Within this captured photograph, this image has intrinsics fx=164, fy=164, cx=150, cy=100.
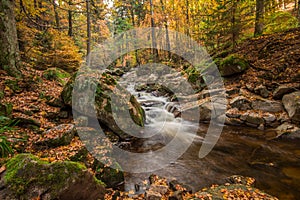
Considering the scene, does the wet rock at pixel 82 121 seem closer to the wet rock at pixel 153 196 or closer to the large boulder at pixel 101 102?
the large boulder at pixel 101 102

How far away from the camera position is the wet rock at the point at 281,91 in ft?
21.6

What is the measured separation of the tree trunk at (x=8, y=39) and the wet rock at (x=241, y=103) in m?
9.05

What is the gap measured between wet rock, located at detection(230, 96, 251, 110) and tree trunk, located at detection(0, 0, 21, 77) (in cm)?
905

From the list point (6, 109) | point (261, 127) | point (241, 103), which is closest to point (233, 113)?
point (241, 103)

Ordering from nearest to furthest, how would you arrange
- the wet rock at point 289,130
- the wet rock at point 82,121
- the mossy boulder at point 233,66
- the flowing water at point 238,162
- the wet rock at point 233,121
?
the flowing water at point 238,162 < the wet rock at point 82,121 < the wet rock at point 289,130 < the wet rock at point 233,121 < the mossy boulder at point 233,66

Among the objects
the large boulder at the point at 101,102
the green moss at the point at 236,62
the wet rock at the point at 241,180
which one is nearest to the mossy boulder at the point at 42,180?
the wet rock at the point at 241,180

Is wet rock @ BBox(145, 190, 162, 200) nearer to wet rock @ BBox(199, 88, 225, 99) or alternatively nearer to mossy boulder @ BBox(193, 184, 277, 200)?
mossy boulder @ BBox(193, 184, 277, 200)

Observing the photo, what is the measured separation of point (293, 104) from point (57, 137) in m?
7.90

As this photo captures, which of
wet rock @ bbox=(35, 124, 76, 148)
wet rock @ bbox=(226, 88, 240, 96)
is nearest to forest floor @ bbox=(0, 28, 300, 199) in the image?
wet rock @ bbox=(35, 124, 76, 148)

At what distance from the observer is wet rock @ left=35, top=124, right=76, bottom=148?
166 inches

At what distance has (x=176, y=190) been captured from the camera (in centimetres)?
359

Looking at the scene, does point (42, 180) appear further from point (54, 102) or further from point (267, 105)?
point (267, 105)

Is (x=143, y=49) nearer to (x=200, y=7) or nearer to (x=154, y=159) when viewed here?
(x=200, y=7)

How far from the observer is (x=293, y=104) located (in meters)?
5.98
